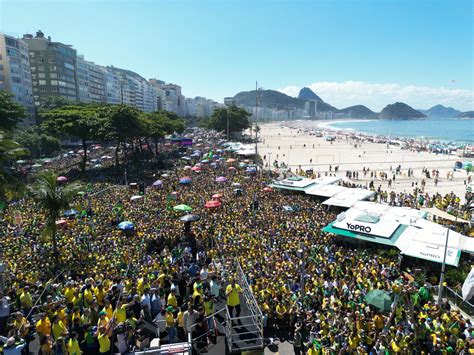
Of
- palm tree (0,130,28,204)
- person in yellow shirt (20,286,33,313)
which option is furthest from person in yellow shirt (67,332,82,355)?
palm tree (0,130,28,204)

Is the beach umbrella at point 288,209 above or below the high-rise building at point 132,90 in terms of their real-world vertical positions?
below

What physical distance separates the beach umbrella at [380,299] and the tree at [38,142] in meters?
54.8

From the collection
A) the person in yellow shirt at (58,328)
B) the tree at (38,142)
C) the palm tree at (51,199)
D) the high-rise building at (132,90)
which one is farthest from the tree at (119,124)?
the high-rise building at (132,90)

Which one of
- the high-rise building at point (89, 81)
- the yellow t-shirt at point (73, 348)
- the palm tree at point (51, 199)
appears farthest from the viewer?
the high-rise building at point (89, 81)

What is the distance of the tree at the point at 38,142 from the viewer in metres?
51.2

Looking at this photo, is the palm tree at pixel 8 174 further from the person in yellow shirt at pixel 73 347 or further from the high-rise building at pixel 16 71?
the high-rise building at pixel 16 71

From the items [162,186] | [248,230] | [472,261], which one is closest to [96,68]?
[162,186]

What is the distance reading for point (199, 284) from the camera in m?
10.1

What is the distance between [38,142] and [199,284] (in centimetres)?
5411

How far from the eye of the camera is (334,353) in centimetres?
916

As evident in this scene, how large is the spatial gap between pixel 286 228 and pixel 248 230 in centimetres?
235

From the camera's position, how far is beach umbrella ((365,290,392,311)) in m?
10.7

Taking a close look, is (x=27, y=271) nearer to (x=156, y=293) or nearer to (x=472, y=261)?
(x=156, y=293)

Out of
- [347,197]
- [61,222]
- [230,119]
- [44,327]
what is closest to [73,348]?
[44,327]
